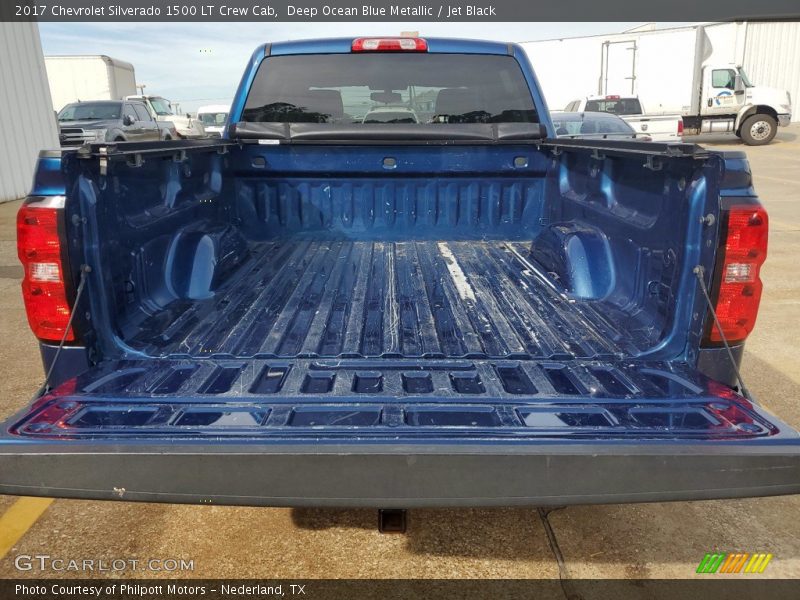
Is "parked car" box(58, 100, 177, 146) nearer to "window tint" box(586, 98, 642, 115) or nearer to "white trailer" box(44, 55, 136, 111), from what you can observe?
"white trailer" box(44, 55, 136, 111)

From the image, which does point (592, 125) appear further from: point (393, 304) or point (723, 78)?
point (393, 304)

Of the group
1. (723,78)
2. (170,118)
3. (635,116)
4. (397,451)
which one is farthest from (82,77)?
(397,451)

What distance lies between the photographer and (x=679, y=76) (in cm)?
2286

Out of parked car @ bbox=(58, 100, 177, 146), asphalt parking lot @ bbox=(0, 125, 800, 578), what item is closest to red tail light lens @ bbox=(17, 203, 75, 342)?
asphalt parking lot @ bbox=(0, 125, 800, 578)

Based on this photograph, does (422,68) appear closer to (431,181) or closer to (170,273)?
(431,181)

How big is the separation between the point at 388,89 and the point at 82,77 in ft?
103

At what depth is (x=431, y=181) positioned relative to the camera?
4082mm

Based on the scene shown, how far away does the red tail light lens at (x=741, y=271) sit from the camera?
208 centimetres

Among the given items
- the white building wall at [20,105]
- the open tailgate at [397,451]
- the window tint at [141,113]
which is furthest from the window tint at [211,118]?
the open tailgate at [397,451]

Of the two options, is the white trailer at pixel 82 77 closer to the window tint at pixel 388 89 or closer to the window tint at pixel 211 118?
the window tint at pixel 211 118

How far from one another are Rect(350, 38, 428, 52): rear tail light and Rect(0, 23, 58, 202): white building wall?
1161cm

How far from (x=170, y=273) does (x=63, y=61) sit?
107 feet

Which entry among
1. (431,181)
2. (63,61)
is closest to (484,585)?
(431,181)

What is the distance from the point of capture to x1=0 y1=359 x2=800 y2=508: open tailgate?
173 centimetres
